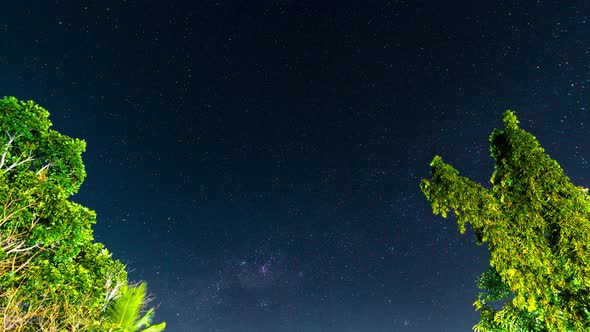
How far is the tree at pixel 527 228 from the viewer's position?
299 inches

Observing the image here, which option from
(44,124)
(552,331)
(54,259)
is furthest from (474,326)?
(44,124)

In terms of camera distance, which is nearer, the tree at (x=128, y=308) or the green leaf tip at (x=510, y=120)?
the green leaf tip at (x=510, y=120)

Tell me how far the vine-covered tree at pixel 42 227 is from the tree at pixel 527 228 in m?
10.1

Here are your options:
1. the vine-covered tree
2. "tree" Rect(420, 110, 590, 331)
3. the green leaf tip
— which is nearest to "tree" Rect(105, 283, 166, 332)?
the vine-covered tree

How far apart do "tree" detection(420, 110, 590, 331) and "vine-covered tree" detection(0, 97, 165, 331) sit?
10.1 meters

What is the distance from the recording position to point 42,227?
7.80m

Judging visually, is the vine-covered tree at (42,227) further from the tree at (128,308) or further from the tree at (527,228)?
the tree at (527,228)

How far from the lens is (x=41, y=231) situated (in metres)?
7.80

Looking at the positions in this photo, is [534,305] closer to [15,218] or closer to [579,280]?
[579,280]

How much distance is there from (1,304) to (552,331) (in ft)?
43.2

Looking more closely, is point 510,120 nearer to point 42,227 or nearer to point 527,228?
point 527,228

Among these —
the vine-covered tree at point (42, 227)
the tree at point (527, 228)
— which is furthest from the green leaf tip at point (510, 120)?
the vine-covered tree at point (42, 227)

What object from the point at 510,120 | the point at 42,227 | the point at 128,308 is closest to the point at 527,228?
the point at 510,120

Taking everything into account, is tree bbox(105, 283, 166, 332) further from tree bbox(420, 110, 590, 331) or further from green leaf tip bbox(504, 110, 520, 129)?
green leaf tip bbox(504, 110, 520, 129)
